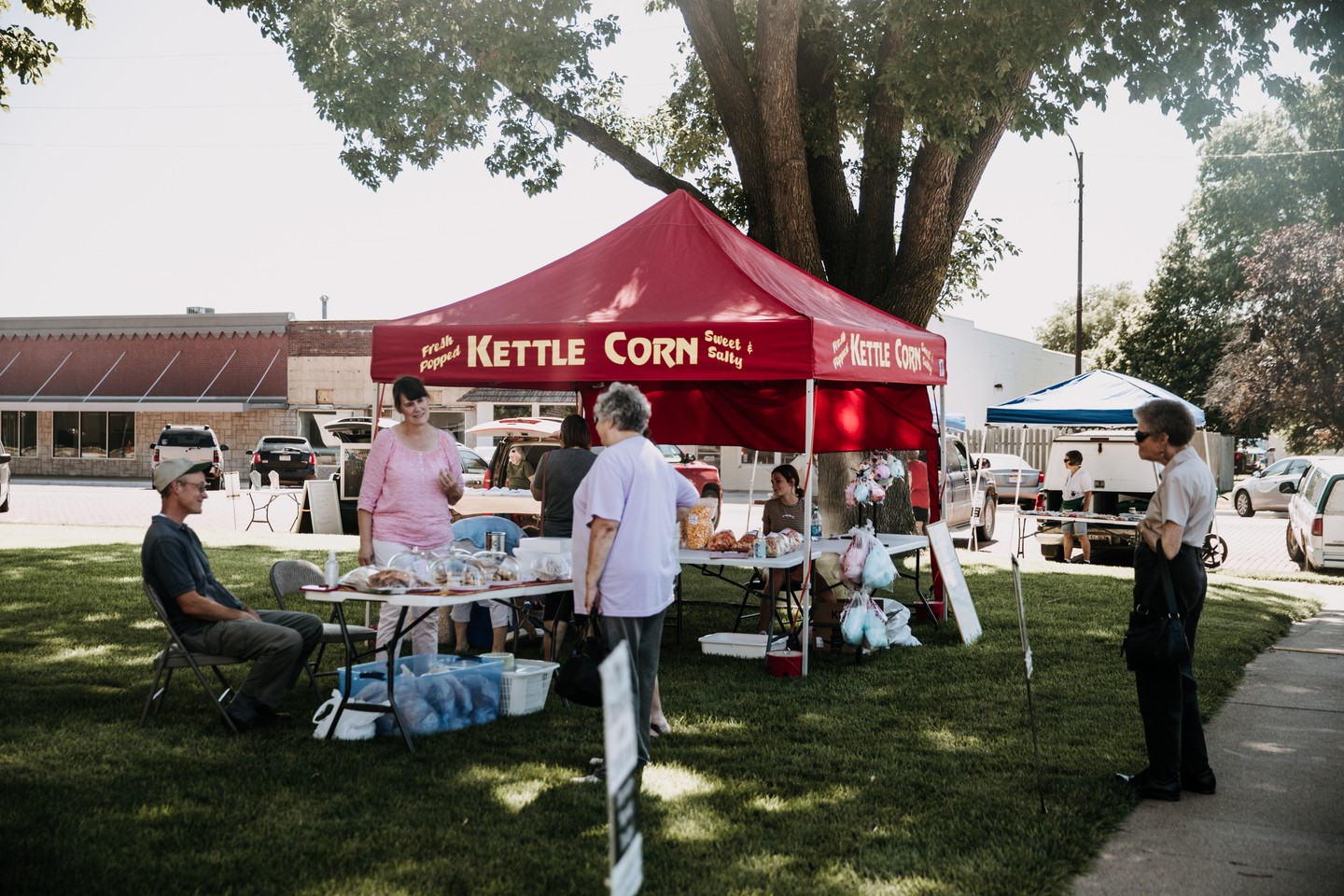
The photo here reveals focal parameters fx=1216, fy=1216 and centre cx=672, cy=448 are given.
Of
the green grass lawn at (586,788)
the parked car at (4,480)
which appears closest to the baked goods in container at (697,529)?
the green grass lawn at (586,788)

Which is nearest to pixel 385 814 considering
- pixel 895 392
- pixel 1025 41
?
pixel 895 392

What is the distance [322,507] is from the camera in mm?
19969

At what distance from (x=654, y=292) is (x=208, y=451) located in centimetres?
2712

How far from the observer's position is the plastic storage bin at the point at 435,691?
21.2 ft

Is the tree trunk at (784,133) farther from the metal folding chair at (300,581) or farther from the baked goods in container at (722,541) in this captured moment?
the metal folding chair at (300,581)

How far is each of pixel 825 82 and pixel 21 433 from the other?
37.5 meters

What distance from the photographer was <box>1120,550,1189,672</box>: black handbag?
208 inches

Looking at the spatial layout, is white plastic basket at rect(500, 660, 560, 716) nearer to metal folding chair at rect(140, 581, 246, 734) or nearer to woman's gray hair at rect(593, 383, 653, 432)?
metal folding chair at rect(140, 581, 246, 734)

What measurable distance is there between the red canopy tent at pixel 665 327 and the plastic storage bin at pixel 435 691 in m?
2.21

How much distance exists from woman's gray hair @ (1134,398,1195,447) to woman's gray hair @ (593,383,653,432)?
2.23 meters

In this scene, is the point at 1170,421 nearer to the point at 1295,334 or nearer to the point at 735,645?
the point at 735,645

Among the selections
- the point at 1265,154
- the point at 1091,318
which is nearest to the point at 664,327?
the point at 1265,154

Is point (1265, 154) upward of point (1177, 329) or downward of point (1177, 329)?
upward

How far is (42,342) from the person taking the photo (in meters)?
42.9
